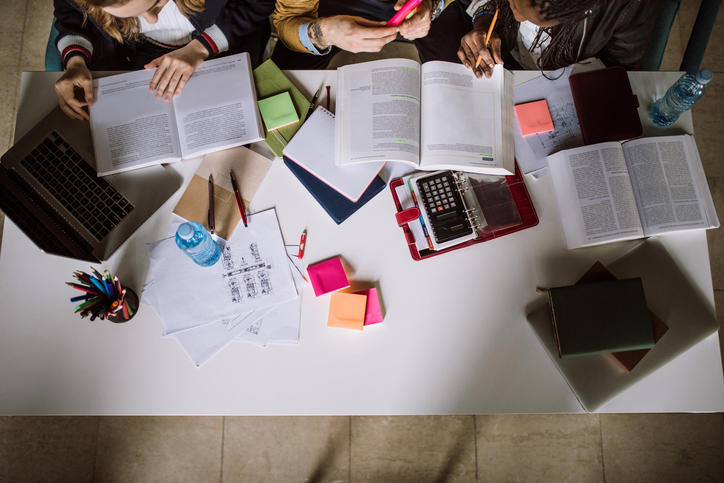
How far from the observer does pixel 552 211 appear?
1.08m

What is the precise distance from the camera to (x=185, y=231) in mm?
928

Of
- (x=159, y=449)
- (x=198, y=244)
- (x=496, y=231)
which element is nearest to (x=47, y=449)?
(x=159, y=449)

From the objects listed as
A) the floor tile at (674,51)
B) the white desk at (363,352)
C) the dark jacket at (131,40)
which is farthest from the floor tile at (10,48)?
the floor tile at (674,51)

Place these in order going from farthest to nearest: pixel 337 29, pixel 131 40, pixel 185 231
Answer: pixel 131 40 < pixel 337 29 < pixel 185 231

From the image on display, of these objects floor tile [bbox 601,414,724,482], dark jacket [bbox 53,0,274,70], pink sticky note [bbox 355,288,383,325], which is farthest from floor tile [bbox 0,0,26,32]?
floor tile [bbox 601,414,724,482]

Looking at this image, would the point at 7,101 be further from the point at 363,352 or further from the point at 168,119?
the point at 363,352

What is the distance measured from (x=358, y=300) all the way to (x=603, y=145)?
0.71 metres

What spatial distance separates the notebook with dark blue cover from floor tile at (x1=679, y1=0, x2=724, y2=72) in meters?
1.85

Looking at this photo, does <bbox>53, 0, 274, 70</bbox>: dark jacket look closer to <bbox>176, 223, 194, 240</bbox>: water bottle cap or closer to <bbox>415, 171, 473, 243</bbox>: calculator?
<bbox>176, 223, 194, 240</bbox>: water bottle cap

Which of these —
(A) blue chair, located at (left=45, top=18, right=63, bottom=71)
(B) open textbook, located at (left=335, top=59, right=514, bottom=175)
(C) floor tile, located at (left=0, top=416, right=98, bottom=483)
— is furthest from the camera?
(C) floor tile, located at (left=0, top=416, right=98, bottom=483)

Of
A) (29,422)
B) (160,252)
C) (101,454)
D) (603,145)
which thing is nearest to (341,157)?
(160,252)

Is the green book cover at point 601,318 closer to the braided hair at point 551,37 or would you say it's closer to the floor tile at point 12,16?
the braided hair at point 551,37

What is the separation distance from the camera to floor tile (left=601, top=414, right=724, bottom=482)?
167cm

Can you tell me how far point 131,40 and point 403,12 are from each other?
2.73 ft
